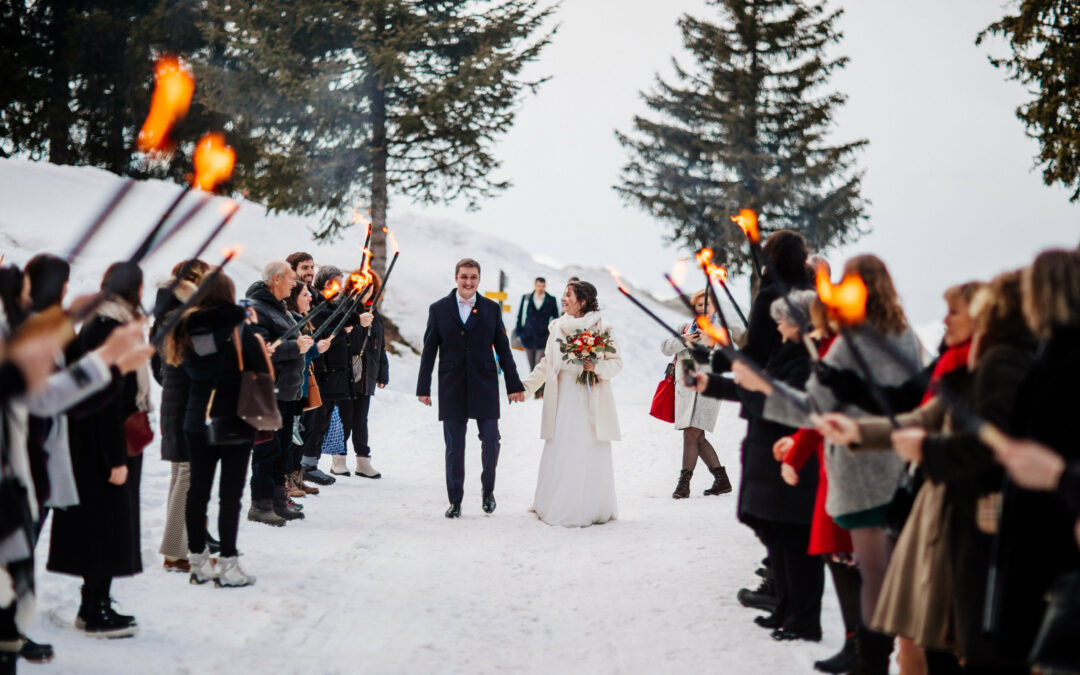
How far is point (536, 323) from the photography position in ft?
63.8

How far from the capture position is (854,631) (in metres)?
4.64

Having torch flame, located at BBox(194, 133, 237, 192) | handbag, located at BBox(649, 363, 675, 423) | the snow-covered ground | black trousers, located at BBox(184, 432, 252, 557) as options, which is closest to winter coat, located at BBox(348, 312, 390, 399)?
the snow-covered ground

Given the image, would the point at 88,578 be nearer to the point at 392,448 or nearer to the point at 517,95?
the point at 392,448

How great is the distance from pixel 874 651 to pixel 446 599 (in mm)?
2689

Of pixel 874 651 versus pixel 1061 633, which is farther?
pixel 874 651

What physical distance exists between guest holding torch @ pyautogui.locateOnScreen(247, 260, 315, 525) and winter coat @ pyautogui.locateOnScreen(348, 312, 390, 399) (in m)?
2.03

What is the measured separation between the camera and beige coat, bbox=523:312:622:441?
28.9 ft

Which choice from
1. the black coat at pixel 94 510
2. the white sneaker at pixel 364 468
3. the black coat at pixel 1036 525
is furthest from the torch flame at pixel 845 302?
the white sneaker at pixel 364 468

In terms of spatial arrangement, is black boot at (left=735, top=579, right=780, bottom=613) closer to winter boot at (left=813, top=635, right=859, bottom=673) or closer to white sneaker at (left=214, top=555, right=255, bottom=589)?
winter boot at (left=813, top=635, right=859, bottom=673)

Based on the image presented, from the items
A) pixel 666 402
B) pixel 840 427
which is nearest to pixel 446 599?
pixel 840 427

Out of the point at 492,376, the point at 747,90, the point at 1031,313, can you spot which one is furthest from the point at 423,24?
the point at 1031,313

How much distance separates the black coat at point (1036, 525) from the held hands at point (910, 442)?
312 mm

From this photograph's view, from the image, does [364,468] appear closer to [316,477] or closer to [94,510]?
[316,477]

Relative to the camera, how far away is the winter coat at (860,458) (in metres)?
4.02
